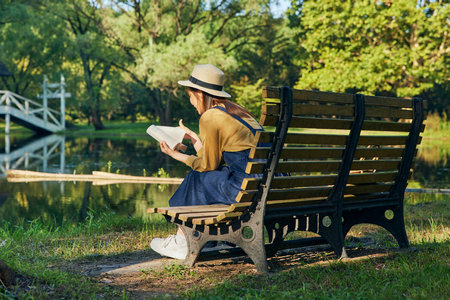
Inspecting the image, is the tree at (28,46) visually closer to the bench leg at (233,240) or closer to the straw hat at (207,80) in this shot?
the straw hat at (207,80)

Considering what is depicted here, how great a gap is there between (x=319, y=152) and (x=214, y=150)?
75 cm

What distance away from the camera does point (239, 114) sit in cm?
427

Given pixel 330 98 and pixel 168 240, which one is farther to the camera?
pixel 168 240

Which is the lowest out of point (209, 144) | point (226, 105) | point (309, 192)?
point (309, 192)

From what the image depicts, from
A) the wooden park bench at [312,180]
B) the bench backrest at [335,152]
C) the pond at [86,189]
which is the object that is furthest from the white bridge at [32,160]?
the bench backrest at [335,152]

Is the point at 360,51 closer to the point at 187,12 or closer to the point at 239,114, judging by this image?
the point at 187,12

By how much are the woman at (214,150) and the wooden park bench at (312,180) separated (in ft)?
0.55

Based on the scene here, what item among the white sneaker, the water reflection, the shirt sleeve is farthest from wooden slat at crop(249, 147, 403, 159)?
the water reflection

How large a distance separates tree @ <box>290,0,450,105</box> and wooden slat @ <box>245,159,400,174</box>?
20709 mm

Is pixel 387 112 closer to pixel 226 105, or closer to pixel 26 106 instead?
pixel 226 105

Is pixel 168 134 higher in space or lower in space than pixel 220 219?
higher

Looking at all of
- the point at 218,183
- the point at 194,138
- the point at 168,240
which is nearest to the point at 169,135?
the point at 194,138

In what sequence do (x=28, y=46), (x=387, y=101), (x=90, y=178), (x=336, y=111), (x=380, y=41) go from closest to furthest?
(x=336, y=111) < (x=387, y=101) < (x=90, y=178) < (x=380, y=41) < (x=28, y=46)

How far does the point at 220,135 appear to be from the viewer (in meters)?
4.18
